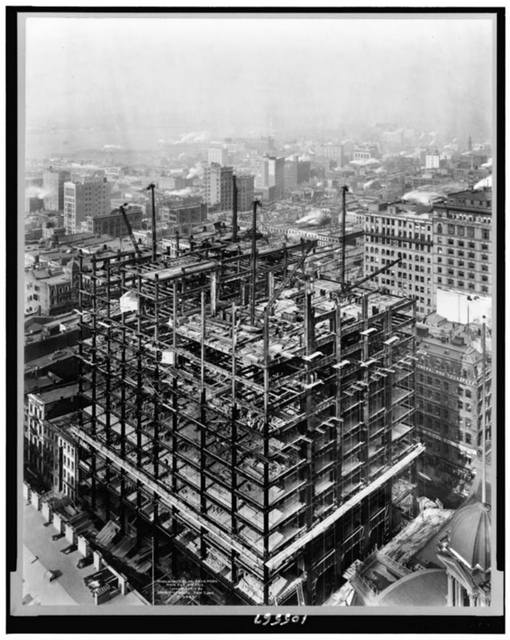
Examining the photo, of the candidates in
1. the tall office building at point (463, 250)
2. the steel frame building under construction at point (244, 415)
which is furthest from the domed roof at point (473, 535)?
the tall office building at point (463, 250)

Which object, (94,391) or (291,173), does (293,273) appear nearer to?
(291,173)

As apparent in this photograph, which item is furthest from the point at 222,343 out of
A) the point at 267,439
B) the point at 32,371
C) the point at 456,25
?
the point at 456,25

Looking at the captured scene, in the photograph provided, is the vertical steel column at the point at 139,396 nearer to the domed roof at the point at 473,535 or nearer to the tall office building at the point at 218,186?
the tall office building at the point at 218,186

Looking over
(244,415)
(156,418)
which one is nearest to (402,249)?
(244,415)

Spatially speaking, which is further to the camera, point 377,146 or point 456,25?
point 377,146

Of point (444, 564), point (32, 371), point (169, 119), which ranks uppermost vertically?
point (169, 119)

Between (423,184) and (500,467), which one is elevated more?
(423,184)

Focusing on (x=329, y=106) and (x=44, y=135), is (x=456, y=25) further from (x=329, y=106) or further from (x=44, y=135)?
(x=44, y=135)

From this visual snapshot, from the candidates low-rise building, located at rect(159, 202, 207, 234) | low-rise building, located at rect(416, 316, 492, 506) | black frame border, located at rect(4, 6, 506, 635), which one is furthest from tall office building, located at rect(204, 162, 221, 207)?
low-rise building, located at rect(416, 316, 492, 506)

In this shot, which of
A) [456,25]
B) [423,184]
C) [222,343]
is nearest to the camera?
[456,25]
